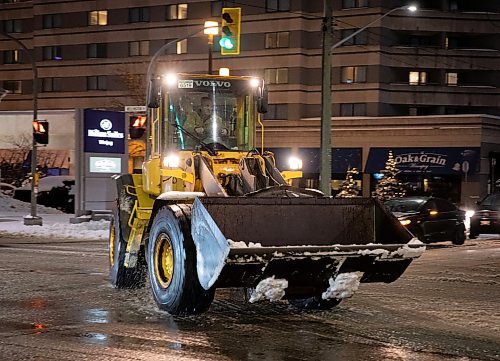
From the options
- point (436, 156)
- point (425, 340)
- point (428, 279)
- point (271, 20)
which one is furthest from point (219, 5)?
point (425, 340)

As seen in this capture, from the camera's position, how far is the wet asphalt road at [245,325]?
25.6ft

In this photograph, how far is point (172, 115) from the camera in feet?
38.8

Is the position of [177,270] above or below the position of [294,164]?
below

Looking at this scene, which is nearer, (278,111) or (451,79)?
(278,111)

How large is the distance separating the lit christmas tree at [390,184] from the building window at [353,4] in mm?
11405

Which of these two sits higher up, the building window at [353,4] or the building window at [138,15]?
the building window at [138,15]

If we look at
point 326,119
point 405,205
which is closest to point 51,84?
point 326,119

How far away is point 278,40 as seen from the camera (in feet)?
187

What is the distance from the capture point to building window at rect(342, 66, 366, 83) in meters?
55.3

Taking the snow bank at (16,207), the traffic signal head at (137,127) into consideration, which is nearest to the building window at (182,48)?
the snow bank at (16,207)

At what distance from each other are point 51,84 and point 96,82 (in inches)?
175

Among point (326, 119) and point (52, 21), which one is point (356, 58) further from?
point (326, 119)

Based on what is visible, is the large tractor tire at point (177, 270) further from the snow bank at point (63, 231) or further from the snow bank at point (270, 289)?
the snow bank at point (63, 231)

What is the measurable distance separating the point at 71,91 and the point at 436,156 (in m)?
31.1
